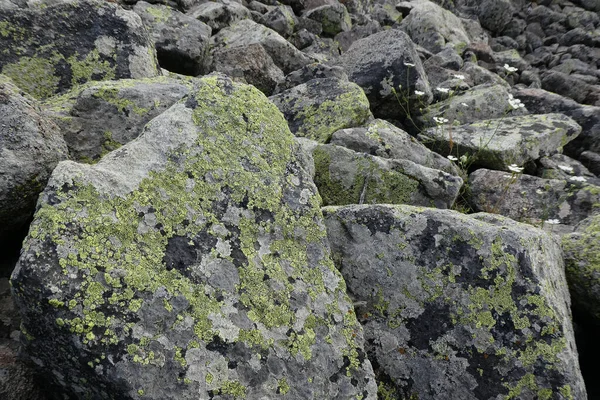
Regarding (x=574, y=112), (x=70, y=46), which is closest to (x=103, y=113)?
(x=70, y=46)

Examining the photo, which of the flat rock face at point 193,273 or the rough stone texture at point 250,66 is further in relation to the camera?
the rough stone texture at point 250,66

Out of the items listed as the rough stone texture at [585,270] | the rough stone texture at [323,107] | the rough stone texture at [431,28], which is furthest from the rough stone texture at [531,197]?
the rough stone texture at [431,28]

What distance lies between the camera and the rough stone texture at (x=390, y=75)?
30.2 feet

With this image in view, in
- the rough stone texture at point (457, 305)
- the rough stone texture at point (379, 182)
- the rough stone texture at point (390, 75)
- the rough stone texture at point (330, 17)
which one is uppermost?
the rough stone texture at point (457, 305)

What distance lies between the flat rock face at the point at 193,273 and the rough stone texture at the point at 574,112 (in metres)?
9.23

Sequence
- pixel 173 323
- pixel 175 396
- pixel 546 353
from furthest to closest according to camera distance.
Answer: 1. pixel 546 353
2. pixel 173 323
3. pixel 175 396

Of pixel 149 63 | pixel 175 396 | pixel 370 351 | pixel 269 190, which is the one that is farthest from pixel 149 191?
pixel 149 63

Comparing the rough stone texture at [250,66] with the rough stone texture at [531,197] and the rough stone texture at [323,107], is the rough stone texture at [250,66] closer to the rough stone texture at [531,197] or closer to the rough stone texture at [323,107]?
the rough stone texture at [323,107]

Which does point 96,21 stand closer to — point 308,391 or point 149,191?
point 149,191

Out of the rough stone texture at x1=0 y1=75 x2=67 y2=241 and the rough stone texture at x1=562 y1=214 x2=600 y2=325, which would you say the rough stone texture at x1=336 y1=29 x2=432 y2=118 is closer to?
the rough stone texture at x1=562 y1=214 x2=600 y2=325

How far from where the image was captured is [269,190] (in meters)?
3.98

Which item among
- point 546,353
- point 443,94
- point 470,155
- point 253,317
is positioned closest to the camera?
point 253,317

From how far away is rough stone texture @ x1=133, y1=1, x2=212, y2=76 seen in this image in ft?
28.7

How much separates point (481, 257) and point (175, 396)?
2.79m
